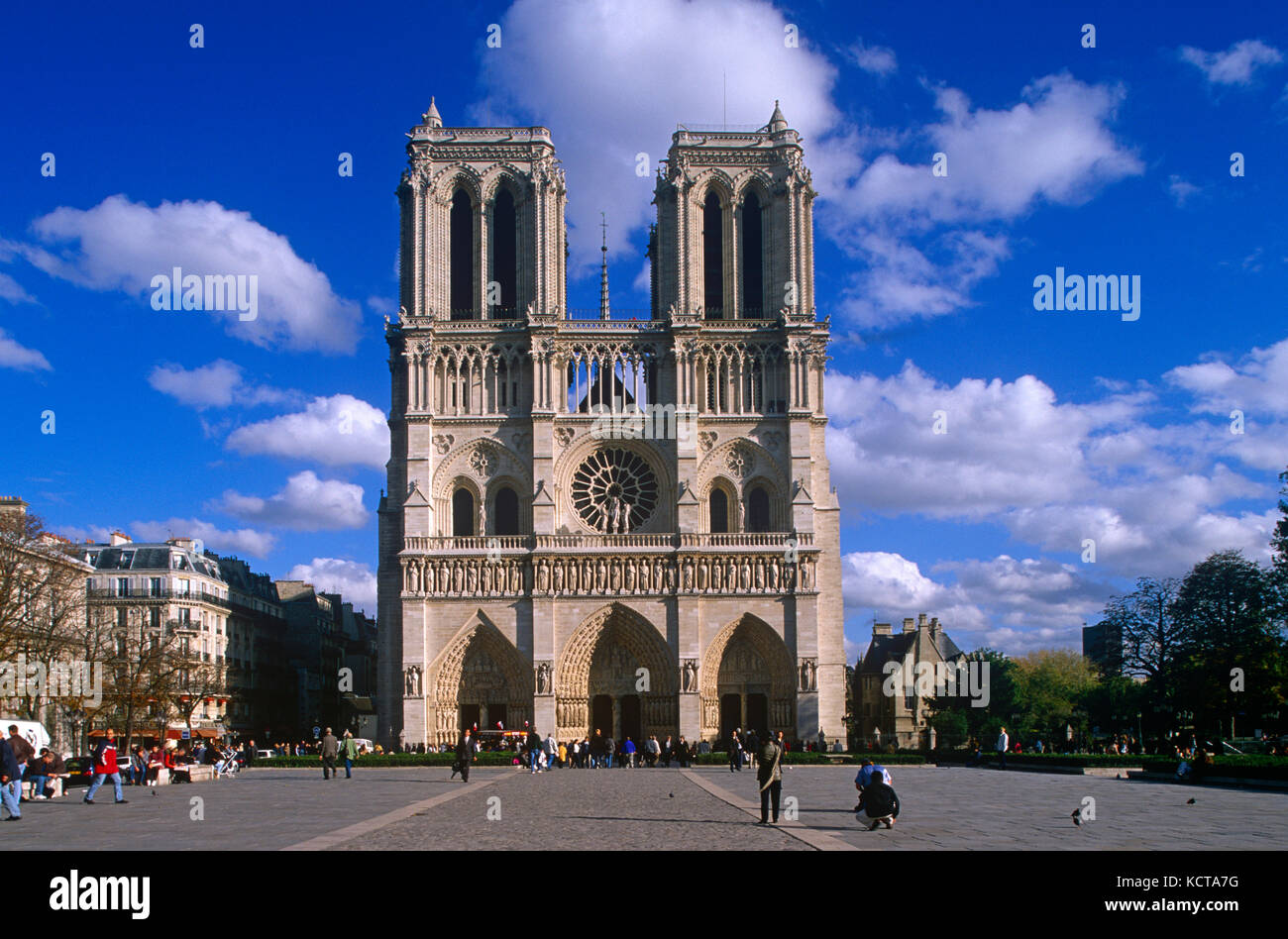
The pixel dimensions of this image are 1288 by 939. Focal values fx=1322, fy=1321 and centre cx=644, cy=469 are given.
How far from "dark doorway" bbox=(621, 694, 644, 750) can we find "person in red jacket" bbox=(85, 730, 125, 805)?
101ft

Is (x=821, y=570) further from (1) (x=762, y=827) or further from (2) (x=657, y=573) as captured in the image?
(1) (x=762, y=827)

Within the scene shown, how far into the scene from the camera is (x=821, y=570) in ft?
194

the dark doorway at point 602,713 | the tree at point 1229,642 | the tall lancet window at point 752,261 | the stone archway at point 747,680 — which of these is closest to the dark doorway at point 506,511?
the dark doorway at point 602,713

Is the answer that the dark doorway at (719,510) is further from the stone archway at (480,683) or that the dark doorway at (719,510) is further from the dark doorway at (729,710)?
the stone archway at (480,683)

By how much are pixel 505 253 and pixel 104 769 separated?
124 feet

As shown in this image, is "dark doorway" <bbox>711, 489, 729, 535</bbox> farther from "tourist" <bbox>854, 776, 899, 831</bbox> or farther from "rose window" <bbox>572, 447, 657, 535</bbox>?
"tourist" <bbox>854, 776, 899, 831</bbox>

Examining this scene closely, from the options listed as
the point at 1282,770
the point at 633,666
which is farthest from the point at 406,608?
the point at 1282,770

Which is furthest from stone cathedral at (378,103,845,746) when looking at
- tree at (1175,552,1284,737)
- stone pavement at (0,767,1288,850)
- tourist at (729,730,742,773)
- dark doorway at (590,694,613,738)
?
stone pavement at (0,767,1288,850)

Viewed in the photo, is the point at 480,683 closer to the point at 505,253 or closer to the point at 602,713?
the point at 602,713

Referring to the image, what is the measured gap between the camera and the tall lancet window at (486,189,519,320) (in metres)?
61.5

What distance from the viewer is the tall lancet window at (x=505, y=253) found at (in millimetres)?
61469
